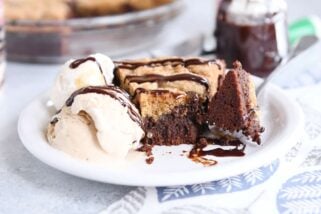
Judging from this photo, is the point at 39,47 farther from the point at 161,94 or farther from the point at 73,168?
the point at 73,168

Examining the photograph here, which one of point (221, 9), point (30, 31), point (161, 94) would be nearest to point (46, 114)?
point (161, 94)

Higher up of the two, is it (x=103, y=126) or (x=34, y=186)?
(x=103, y=126)

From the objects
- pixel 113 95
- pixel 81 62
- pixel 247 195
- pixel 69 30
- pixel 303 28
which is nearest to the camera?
pixel 247 195

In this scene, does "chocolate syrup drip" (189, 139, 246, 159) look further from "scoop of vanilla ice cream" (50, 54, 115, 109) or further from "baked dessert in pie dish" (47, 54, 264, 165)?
"scoop of vanilla ice cream" (50, 54, 115, 109)

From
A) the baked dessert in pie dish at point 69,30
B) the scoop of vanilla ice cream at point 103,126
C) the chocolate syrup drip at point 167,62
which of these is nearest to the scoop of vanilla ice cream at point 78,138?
the scoop of vanilla ice cream at point 103,126

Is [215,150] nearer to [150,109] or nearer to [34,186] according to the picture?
[150,109]

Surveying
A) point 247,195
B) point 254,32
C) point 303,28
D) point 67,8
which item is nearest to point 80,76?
point 247,195
